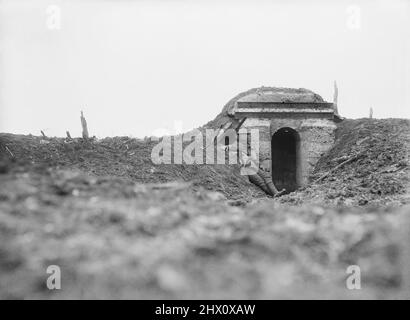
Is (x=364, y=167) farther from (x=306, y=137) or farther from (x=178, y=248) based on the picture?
A: (x=178, y=248)

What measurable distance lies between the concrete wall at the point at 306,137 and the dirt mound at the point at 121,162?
2.14m

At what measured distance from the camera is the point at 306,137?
52.7 feet

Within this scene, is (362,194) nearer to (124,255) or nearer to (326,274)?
(326,274)

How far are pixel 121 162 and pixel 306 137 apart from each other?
6.93 metres

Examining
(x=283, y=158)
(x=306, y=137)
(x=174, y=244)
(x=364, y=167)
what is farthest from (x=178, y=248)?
(x=283, y=158)

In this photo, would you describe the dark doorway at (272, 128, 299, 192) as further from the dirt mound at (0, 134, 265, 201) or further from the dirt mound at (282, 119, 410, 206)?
the dirt mound at (0, 134, 265, 201)

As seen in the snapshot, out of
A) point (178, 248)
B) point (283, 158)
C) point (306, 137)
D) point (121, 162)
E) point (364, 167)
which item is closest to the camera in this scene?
point (178, 248)

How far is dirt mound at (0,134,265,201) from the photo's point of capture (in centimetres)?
1236

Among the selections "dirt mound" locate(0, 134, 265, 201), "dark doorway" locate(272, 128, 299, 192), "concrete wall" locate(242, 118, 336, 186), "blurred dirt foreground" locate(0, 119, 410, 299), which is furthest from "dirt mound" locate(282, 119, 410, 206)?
"blurred dirt foreground" locate(0, 119, 410, 299)

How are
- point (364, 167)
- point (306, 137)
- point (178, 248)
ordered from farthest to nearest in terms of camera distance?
point (306, 137)
point (364, 167)
point (178, 248)

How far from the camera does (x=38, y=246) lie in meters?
3.60

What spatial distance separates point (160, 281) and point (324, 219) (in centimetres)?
200

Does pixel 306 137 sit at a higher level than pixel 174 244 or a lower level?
higher
